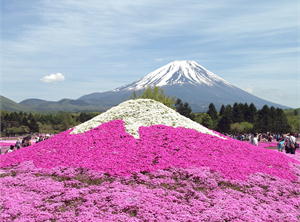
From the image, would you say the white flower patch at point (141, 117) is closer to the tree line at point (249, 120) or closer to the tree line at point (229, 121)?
the tree line at point (229, 121)

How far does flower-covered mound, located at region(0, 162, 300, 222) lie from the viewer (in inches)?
394

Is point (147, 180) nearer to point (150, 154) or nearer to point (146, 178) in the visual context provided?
point (146, 178)

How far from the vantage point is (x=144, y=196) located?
11.5m

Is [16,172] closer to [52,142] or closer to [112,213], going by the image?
[52,142]

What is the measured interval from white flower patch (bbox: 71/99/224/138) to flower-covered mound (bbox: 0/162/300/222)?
7.51m

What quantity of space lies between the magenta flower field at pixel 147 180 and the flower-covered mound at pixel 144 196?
0.04 m

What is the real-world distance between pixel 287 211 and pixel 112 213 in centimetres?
747

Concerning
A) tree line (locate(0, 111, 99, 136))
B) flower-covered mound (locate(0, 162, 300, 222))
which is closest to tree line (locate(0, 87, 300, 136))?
tree line (locate(0, 111, 99, 136))

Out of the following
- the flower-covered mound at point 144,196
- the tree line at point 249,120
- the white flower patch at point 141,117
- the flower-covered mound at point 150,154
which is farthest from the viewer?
the tree line at point 249,120

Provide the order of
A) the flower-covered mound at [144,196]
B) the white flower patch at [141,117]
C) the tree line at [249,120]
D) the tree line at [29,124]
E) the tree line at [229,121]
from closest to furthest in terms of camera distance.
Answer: the flower-covered mound at [144,196]
the white flower patch at [141,117]
the tree line at [249,120]
the tree line at [229,121]
the tree line at [29,124]

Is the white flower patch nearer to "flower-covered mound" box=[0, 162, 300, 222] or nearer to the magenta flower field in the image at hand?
the magenta flower field

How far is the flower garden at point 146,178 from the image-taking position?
1036 centimetres

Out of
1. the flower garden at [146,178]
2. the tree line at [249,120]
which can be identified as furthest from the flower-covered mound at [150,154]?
the tree line at [249,120]

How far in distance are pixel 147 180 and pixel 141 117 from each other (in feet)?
35.3
